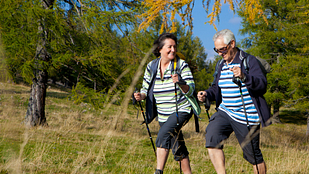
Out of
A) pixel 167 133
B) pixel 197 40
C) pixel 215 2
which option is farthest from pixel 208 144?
pixel 197 40

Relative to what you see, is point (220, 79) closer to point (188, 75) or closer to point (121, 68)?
point (188, 75)

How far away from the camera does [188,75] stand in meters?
3.14

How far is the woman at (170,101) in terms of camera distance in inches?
118

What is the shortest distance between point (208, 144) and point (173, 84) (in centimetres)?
85

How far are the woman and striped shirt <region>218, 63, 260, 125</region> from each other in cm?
38

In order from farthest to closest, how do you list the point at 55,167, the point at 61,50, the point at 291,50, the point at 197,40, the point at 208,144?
the point at 197,40, the point at 291,50, the point at 61,50, the point at 55,167, the point at 208,144

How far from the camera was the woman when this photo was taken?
299 centimetres

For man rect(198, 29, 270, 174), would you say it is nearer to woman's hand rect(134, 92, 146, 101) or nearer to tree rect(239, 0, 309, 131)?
woman's hand rect(134, 92, 146, 101)

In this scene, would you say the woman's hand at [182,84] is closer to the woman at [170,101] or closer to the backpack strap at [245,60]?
the woman at [170,101]

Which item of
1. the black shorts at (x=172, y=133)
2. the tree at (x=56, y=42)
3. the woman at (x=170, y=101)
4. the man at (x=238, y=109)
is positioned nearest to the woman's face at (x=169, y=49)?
the woman at (x=170, y=101)

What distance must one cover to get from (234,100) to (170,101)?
30.1 inches

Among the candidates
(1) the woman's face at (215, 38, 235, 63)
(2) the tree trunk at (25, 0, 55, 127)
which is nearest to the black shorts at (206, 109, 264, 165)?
(1) the woman's face at (215, 38, 235, 63)

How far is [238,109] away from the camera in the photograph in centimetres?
279

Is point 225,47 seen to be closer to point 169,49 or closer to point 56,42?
point 169,49
